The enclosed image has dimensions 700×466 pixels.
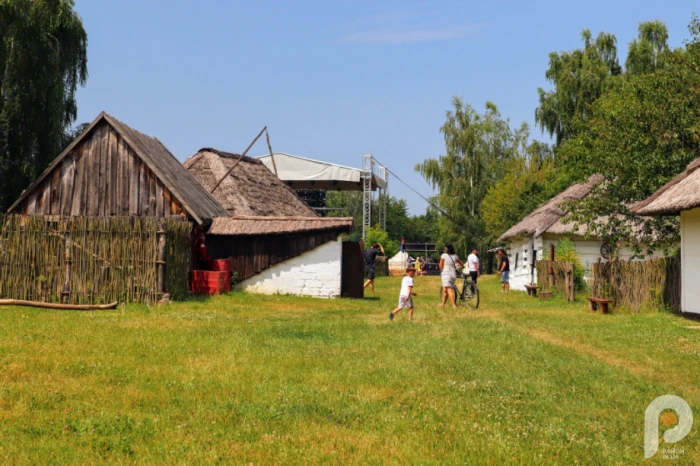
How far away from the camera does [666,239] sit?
2264 centimetres

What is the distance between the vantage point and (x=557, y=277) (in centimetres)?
2545

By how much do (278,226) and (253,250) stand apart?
1.14 m

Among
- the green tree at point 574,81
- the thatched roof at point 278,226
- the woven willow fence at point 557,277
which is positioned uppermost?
the green tree at point 574,81

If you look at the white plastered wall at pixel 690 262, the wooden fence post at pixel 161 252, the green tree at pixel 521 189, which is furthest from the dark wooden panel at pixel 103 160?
the green tree at pixel 521 189

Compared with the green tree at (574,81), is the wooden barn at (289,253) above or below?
below

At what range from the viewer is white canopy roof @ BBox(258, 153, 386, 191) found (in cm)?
6062

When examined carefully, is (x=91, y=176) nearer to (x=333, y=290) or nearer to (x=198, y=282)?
(x=198, y=282)

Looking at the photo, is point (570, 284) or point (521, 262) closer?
point (570, 284)

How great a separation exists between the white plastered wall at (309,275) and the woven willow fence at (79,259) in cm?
650

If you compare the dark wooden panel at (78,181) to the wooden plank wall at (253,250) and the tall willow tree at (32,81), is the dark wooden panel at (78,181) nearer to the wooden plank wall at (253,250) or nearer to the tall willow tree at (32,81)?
the wooden plank wall at (253,250)

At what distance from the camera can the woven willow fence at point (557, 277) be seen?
2362 centimetres

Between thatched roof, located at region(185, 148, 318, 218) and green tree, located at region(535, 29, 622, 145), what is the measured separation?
20.8 meters

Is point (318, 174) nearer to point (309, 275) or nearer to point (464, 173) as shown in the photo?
point (464, 173)

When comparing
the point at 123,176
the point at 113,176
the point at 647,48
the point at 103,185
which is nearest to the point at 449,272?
the point at 123,176
